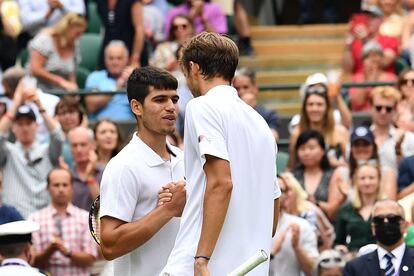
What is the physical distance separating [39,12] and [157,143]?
977 centimetres

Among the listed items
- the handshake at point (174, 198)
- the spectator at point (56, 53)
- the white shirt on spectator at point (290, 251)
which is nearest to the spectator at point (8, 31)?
the spectator at point (56, 53)

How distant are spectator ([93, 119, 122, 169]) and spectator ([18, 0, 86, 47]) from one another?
372 centimetres

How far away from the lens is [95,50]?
1720cm

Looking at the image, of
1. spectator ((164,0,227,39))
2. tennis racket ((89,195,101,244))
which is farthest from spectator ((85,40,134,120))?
tennis racket ((89,195,101,244))

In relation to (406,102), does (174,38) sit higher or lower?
higher

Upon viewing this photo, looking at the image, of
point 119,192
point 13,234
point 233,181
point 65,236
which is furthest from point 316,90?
point 233,181

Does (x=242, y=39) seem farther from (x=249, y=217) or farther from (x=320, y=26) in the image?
(x=249, y=217)

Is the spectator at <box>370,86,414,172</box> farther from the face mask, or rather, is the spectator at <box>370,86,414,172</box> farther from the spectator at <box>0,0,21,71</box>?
the spectator at <box>0,0,21,71</box>

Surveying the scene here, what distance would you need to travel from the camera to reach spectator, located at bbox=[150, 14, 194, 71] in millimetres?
16031

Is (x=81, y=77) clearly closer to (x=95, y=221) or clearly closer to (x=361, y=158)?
(x=361, y=158)

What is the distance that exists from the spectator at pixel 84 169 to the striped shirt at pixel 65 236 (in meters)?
0.57

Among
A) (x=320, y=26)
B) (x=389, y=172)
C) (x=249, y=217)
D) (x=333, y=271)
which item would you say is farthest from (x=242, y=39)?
(x=249, y=217)

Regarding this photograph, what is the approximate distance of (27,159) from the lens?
45.1 feet

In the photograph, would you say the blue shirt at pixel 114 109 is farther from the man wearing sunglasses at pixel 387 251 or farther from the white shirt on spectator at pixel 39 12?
the man wearing sunglasses at pixel 387 251
